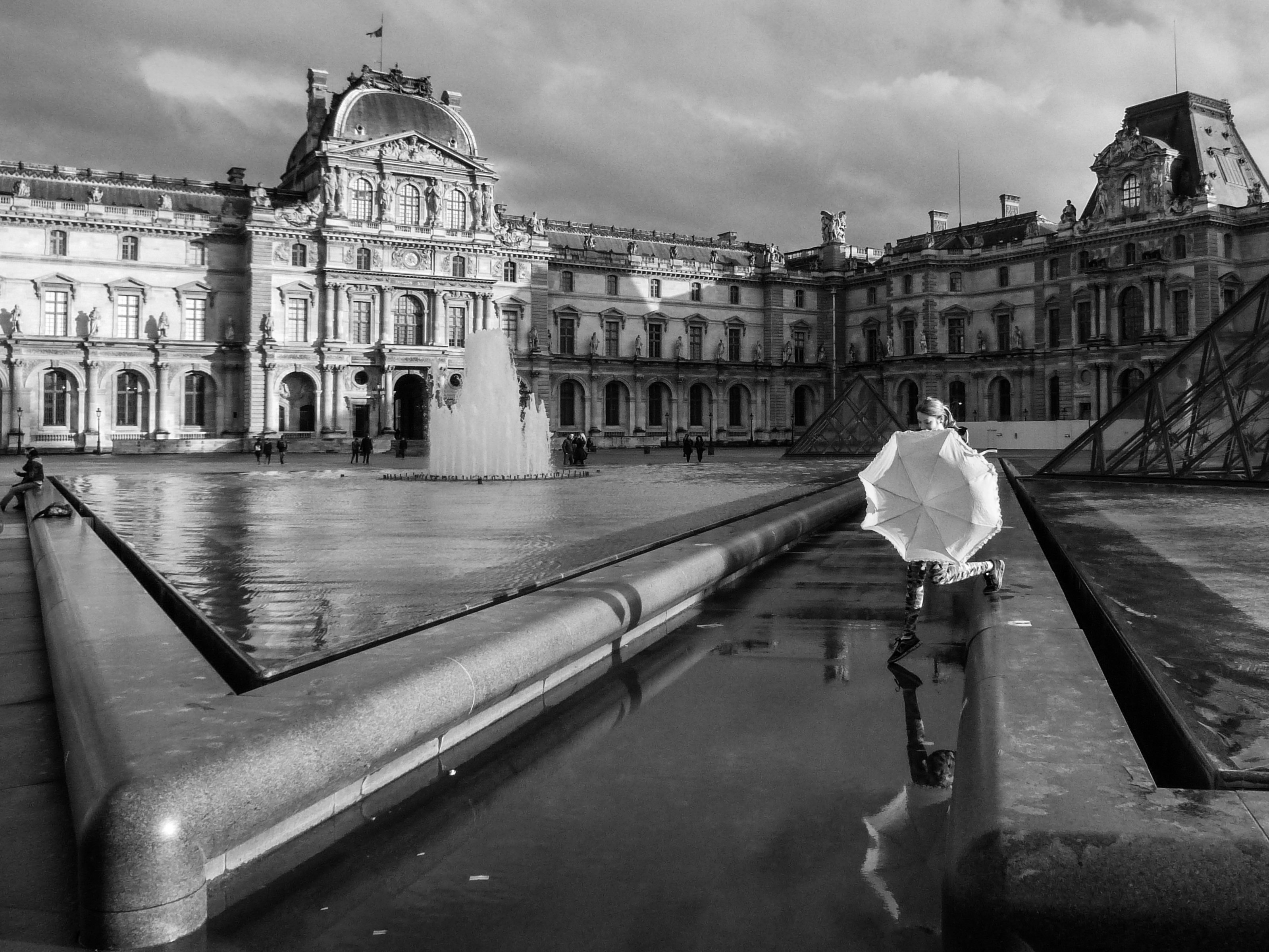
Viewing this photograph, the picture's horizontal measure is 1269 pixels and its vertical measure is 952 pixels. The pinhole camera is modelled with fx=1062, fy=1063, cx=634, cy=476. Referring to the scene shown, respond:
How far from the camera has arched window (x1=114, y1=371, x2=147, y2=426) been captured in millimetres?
53688

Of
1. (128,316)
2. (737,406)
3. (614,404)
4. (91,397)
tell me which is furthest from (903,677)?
(737,406)

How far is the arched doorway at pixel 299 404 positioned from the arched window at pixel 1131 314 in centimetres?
4473

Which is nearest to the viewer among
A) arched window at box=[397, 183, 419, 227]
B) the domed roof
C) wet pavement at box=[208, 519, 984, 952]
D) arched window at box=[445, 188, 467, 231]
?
wet pavement at box=[208, 519, 984, 952]

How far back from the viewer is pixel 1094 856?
254cm

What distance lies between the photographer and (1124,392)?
59.0 metres

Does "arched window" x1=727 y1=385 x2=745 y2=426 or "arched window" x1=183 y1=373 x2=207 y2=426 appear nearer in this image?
"arched window" x1=183 y1=373 x2=207 y2=426

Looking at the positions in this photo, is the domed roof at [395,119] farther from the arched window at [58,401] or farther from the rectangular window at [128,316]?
the arched window at [58,401]

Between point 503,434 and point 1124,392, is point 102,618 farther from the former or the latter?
point 1124,392

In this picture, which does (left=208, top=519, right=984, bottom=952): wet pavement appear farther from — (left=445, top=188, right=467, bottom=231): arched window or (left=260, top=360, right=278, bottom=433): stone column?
(left=445, top=188, right=467, bottom=231): arched window

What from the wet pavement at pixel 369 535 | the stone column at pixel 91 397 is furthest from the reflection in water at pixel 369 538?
the stone column at pixel 91 397

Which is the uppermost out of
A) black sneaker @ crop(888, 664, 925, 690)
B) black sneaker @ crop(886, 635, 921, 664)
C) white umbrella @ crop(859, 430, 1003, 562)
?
white umbrella @ crop(859, 430, 1003, 562)

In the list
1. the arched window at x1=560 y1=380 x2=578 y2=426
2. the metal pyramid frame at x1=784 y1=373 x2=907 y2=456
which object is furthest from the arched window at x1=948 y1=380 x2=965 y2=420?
the metal pyramid frame at x1=784 y1=373 x2=907 y2=456

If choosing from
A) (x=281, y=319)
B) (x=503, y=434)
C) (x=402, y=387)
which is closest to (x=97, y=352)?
(x=281, y=319)

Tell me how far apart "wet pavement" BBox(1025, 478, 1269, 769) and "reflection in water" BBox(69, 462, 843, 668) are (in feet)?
11.5
